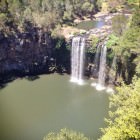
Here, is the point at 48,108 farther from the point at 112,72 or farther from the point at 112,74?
the point at 112,72

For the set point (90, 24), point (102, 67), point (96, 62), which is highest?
point (90, 24)

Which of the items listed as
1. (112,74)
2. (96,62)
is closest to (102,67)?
(96,62)

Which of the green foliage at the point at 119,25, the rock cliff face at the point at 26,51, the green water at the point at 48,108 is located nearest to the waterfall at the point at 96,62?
the green water at the point at 48,108

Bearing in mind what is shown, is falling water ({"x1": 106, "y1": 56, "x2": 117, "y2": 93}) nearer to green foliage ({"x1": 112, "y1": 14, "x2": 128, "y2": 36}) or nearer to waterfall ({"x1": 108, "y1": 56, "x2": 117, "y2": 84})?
waterfall ({"x1": 108, "y1": 56, "x2": 117, "y2": 84})

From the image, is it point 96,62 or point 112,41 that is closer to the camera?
point 112,41

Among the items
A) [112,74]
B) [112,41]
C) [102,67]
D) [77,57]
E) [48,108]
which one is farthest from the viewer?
[77,57]

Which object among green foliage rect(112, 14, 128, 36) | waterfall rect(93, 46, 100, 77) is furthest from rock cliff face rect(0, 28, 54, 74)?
green foliage rect(112, 14, 128, 36)
